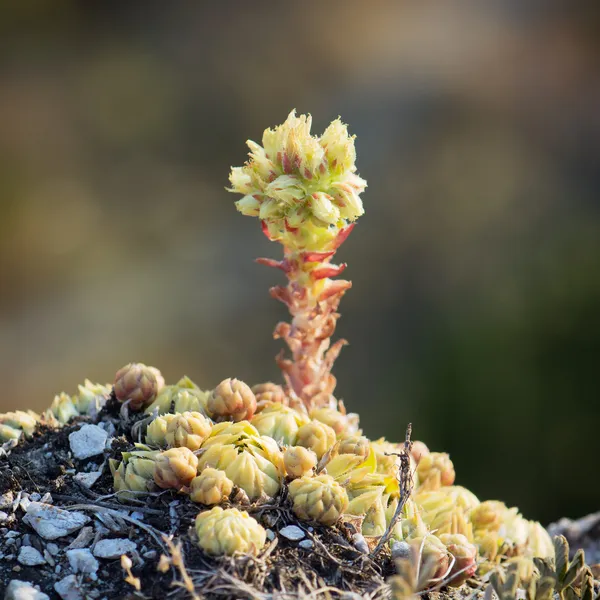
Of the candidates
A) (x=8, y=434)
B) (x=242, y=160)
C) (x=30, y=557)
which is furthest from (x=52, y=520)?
(x=242, y=160)

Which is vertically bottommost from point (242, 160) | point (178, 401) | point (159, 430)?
point (159, 430)

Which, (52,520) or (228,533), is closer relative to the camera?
(228,533)

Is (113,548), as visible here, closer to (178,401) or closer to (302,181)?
(178,401)

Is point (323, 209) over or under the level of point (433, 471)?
over

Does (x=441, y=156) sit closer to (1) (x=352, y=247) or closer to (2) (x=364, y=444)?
(1) (x=352, y=247)

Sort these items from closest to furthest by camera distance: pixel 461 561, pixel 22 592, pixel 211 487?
1. pixel 22 592
2. pixel 211 487
3. pixel 461 561

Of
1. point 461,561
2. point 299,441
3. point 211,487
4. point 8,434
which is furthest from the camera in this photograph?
point 8,434

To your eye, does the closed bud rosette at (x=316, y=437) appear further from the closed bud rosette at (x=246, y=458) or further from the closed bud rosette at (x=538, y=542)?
the closed bud rosette at (x=538, y=542)

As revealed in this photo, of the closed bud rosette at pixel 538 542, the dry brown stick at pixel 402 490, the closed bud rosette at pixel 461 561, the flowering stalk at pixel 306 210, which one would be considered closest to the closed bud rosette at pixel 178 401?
the flowering stalk at pixel 306 210
